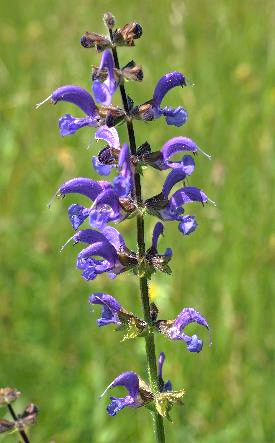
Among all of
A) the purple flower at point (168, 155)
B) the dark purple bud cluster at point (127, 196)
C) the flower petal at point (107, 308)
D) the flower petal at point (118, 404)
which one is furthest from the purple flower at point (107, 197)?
the flower petal at point (118, 404)

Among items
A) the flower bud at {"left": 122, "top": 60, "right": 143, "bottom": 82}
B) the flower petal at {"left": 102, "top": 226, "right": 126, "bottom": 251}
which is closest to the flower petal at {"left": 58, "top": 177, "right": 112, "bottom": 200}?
the flower petal at {"left": 102, "top": 226, "right": 126, "bottom": 251}

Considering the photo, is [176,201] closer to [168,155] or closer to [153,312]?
[168,155]

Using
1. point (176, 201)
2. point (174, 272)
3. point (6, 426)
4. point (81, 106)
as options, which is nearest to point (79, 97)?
point (81, 106)

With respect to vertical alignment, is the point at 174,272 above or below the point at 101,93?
above

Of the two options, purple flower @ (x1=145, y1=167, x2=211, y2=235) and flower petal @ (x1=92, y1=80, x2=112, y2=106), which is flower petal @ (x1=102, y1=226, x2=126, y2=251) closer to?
purple flower @ (x1=145, y1=167, x2=211, y2=235)

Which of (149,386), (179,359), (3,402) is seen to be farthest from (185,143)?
(179,359)

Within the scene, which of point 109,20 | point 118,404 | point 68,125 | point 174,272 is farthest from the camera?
point 174,272

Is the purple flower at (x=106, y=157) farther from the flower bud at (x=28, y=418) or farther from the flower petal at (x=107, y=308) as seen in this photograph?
the flower bud at (x=28, y=418)
